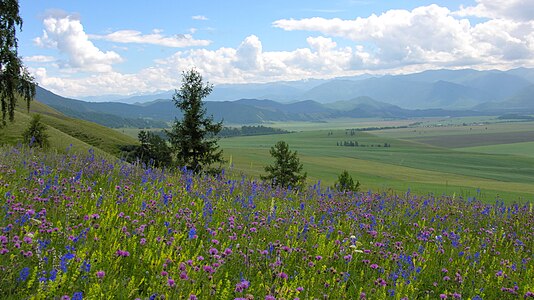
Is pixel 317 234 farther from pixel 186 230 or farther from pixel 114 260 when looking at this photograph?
pixel 114 260

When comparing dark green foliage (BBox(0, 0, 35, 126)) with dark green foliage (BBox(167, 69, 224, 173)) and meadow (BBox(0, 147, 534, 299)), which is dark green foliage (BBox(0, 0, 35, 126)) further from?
meadow (BBox(0, 147, 534, 299))

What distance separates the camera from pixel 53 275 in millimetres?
3441

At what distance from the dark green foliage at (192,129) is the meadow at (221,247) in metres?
29.2

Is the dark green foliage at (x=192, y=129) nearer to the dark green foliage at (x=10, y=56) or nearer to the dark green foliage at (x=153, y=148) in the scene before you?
the dark green foliage at (x=153, y=148)

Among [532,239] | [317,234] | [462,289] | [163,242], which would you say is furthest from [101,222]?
[532,239]

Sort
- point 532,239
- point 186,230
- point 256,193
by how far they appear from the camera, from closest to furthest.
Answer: point 186,230, point 532,239, point 256,193

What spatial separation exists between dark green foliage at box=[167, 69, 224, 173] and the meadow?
29.2 meters

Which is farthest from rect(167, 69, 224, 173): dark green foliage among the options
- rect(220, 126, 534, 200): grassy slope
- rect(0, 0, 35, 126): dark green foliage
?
rect(220, 126, 534, 200): grassy slope

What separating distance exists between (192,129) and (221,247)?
34.8 metres

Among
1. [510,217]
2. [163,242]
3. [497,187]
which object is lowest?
[497,187]

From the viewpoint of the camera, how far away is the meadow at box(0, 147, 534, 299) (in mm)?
3889

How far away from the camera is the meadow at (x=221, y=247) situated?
3.89 metres

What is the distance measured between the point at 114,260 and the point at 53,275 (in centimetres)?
101

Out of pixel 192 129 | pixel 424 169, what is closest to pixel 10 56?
pixel 192 129
